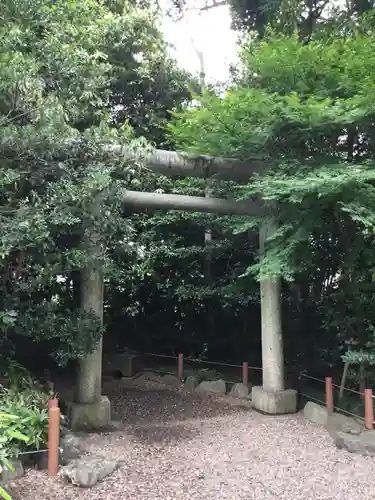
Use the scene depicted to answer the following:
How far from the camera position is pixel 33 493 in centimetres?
450

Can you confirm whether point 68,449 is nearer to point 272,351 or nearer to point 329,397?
point 272,351

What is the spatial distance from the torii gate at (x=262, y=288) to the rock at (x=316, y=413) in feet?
1.18

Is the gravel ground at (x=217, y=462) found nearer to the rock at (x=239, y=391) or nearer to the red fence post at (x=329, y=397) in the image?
the red fence post at (x=329, y=397)

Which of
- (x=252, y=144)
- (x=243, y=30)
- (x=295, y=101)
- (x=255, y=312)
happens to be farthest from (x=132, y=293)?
(x=243, y=30)

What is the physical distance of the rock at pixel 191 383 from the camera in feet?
32.4

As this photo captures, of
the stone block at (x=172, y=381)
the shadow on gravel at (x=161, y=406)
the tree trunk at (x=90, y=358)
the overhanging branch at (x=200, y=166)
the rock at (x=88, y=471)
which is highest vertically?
the overhanging branch at (x=200, y=166)

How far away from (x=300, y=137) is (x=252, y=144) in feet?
2.40

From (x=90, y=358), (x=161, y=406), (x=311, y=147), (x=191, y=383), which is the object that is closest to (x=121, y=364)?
(x=191, y=383)

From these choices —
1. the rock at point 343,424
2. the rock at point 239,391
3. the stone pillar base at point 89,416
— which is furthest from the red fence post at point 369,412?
the stone pillar base at point 89,416

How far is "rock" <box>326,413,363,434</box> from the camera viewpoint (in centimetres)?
662

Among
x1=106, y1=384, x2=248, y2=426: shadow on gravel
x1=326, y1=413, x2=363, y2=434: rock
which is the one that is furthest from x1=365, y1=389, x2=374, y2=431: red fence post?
x1=106, y1=384, x2=248, y2=426: shadow on gravel

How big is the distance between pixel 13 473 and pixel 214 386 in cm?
547

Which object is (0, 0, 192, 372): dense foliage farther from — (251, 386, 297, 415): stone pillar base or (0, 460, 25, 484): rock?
(251, 386, 297, 415): stone pillar base

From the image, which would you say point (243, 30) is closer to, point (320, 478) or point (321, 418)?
point (321, 418)
